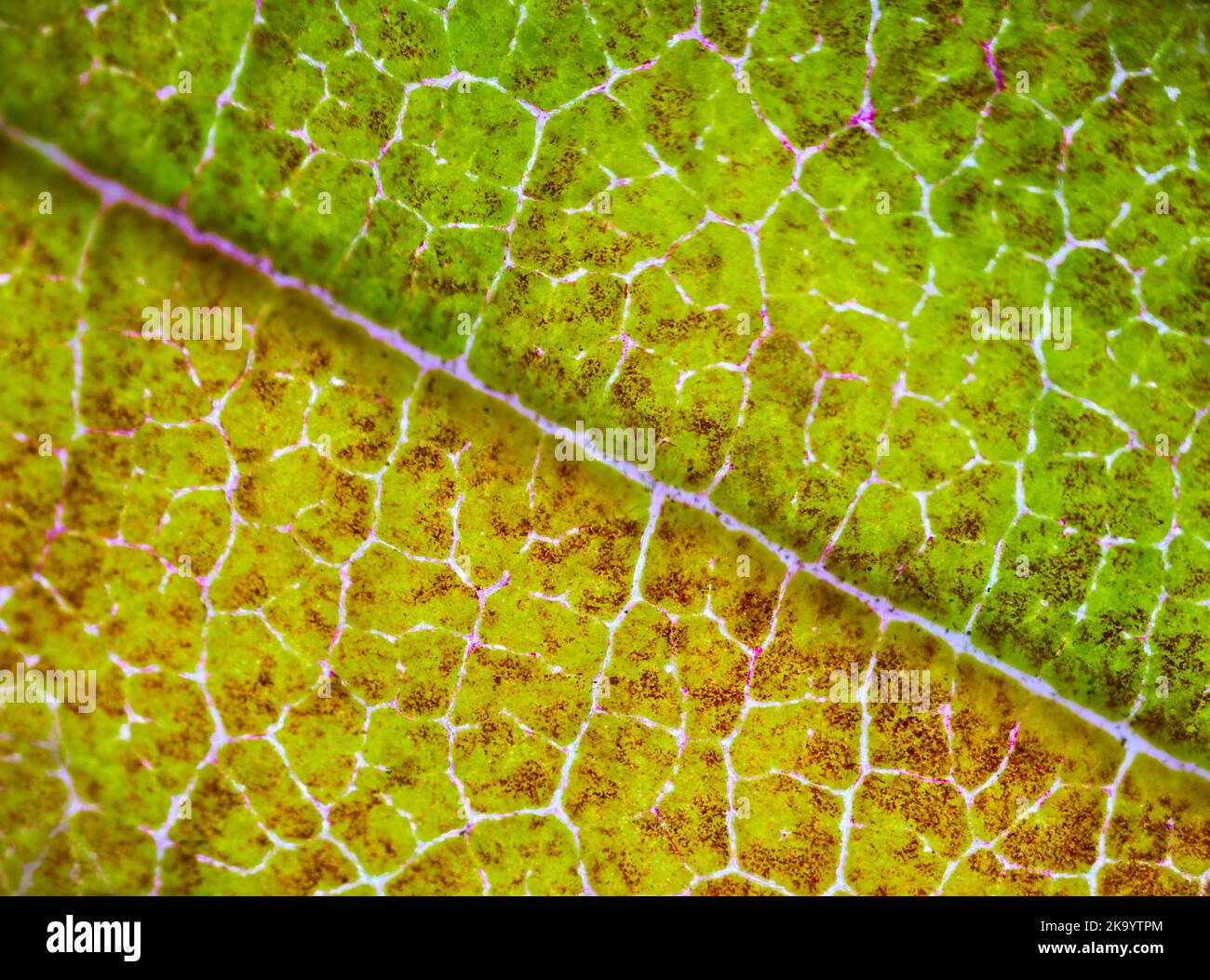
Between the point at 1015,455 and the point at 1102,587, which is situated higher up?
the point at 1015,455

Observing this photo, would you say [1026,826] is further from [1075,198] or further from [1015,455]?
[1075,198]

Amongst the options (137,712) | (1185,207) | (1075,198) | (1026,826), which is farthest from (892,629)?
(137,712)
